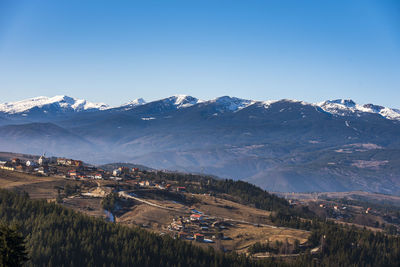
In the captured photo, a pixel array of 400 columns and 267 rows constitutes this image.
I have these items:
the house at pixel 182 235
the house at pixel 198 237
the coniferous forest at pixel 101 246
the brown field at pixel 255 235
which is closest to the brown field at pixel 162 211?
the brown field at pixel 255 235

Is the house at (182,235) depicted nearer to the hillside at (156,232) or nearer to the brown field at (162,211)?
the hillside at (156,232)

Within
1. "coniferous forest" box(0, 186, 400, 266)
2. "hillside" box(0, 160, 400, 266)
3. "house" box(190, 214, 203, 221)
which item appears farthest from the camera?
"house" box(190, 214, 203, 221)

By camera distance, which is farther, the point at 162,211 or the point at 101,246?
the point at 162,211

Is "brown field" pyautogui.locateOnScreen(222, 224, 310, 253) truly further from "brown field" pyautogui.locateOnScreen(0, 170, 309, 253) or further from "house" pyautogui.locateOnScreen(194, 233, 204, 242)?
"house" pyautogui.locateOnScreen(194, 233, 204, 242)

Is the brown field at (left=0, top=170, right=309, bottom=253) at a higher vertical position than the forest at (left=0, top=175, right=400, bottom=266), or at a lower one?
higher

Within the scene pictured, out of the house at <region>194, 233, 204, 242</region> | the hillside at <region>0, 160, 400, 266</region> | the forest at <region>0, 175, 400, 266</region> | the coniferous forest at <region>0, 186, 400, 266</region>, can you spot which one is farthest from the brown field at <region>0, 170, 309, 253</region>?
the coniferous forest at <region>0, 186, 400, 266</region>

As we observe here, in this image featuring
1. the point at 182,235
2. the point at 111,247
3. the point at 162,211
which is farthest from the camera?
the point at 162,211

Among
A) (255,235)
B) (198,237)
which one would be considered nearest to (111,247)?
(198,237)

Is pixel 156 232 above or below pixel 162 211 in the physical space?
below

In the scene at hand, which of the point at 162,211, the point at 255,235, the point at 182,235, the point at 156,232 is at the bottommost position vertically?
the point at 182,235

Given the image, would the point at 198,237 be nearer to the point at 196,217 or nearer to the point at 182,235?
the point at 182,235

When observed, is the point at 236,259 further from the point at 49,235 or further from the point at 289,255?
the point at 49,235

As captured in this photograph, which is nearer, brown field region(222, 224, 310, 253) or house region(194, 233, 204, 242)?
brown field region(222, 224, 310, 253)
